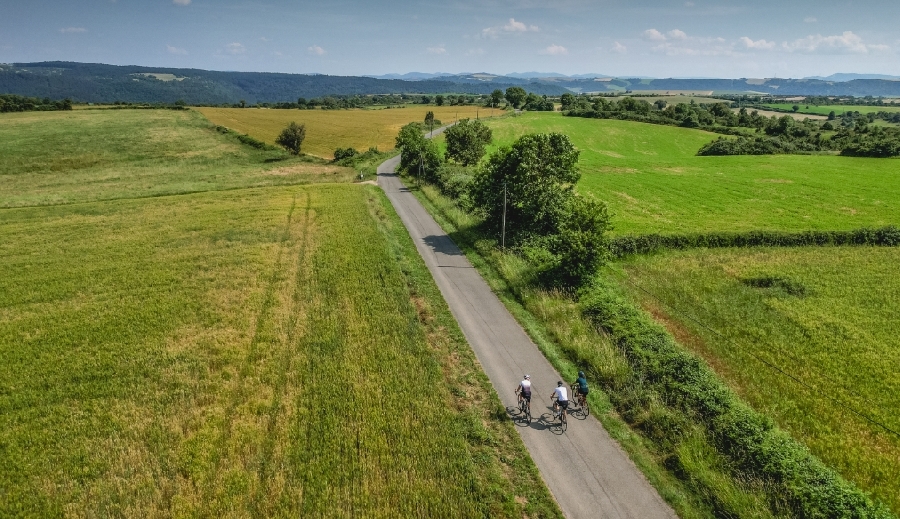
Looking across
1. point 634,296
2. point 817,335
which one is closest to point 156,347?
point 634,296

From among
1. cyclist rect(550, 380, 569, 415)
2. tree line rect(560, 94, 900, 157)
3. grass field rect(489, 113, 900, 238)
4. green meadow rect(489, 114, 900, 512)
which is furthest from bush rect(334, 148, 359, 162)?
cyclist rect(550, 380, 569, 415)

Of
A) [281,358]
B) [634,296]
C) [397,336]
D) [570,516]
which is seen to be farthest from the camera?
[634,296]

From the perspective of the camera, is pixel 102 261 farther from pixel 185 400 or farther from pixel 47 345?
pixel 185 400

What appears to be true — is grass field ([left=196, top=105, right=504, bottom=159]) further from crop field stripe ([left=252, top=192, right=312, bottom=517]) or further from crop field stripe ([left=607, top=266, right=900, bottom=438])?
crop field stripe ([left=607, top=266, right=900, bottom=438])

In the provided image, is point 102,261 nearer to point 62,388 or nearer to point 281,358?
point 62,388

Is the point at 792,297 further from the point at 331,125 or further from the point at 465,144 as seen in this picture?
the point at 331,125

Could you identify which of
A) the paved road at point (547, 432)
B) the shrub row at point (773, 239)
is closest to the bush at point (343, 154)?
the paved road at point (547, 432)

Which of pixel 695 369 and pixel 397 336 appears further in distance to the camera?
pixel 397 336

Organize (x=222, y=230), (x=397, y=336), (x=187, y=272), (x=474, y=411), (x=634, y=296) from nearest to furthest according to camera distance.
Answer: (x=474, y=411)
(x=397, y=336)
(x=634, y=296)
(x=187, y=272)
(x=222, y=230)

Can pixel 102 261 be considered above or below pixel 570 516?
above
